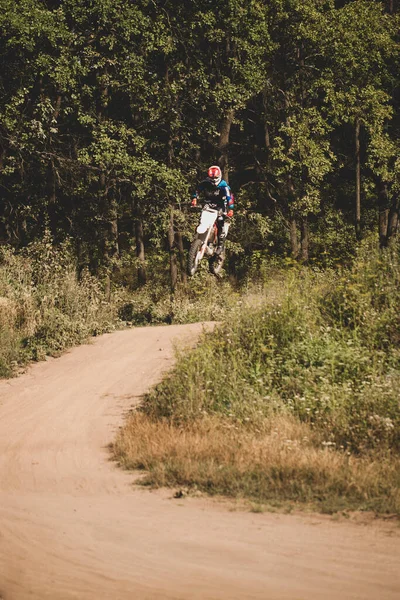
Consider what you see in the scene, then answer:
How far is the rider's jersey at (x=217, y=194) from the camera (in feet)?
48.2

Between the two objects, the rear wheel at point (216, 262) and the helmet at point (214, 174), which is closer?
the helmet at point (214, 174)

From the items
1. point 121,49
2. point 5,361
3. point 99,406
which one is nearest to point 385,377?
point 99,406

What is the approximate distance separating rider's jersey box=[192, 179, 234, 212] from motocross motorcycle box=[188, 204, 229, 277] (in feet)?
0.41

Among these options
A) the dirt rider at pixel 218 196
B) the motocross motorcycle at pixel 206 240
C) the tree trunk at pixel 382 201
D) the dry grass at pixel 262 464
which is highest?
the tree trunk at pixel 382 201

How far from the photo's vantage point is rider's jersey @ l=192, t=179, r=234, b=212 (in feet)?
48.2

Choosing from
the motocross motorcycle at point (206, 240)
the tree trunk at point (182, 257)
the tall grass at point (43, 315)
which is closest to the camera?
the motocross motorcycle at point (206, 240)

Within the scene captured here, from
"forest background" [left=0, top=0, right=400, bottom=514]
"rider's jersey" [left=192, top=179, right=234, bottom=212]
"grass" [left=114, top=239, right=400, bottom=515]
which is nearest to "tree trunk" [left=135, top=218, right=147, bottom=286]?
"forest background" [left=0, top=0, right=400, bottom=514]

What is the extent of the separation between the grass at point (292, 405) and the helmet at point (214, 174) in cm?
253

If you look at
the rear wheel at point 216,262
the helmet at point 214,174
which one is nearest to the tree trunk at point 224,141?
the rear wheel at point 216,262

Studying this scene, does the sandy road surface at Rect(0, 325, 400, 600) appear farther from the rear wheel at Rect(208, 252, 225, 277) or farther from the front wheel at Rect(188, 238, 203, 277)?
the rear wheel at Rect(208, 252, 225, 277)

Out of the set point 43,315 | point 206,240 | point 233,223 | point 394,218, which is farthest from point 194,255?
point 394,218

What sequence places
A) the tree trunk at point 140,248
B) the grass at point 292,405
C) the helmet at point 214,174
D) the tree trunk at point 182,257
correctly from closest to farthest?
the grass at point 292,405
the helmet at point 214,174
the tree trunk at point 182,257
the tree trunk at point 140,248

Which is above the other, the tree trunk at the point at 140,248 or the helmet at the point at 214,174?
the helmet at the point at 214,174

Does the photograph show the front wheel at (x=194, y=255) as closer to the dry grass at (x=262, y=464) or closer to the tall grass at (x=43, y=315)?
the tall grass at (x=43, y=315)
